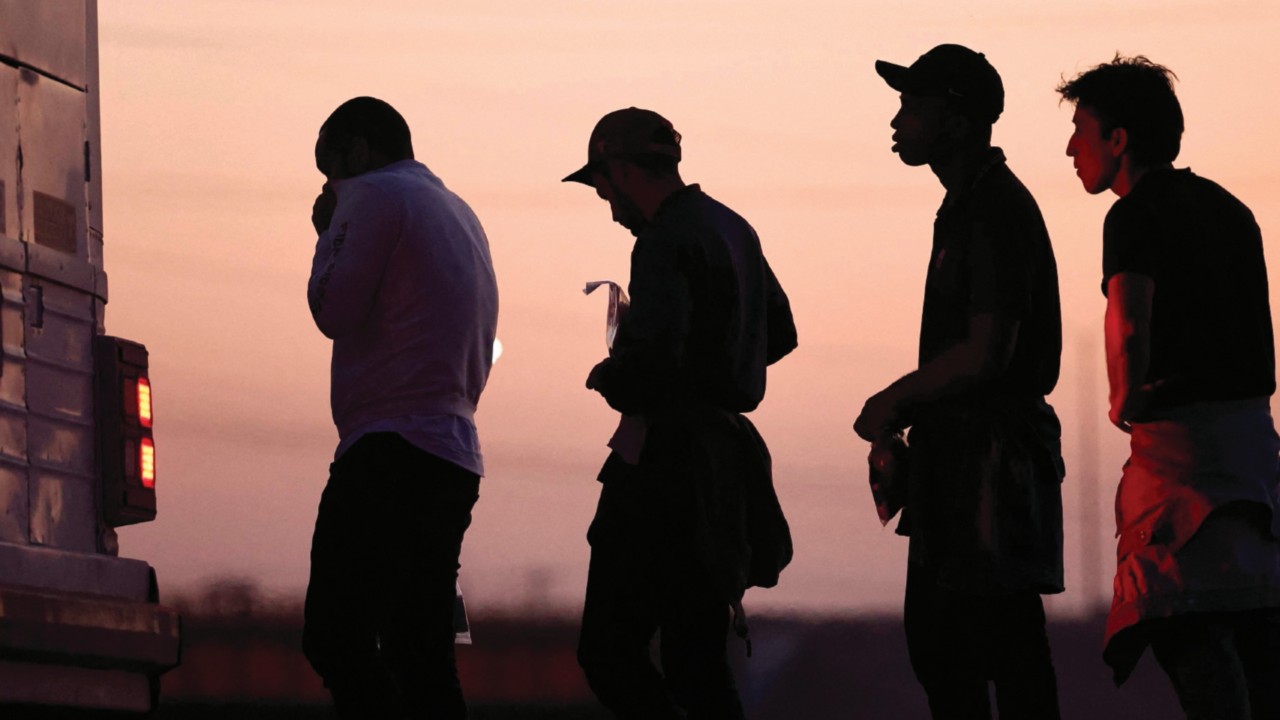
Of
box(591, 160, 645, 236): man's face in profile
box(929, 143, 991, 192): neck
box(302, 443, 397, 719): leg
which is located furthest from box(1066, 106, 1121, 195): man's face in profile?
box(302, 443, 397, 719): leg

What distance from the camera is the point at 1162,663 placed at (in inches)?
233

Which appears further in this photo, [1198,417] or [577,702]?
[577,702]

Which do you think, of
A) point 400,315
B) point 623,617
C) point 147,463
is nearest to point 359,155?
point 400,315

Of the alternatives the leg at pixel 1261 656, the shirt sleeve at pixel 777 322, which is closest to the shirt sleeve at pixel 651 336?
the shirt sleeve at pixel 777 322

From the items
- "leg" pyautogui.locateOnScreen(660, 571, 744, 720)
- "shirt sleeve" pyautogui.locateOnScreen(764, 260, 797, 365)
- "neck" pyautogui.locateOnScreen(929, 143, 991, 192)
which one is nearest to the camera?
"neck" pyautogui.locateOnScreen(929, 143, 991, 192)

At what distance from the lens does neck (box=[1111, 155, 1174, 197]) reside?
240 inches

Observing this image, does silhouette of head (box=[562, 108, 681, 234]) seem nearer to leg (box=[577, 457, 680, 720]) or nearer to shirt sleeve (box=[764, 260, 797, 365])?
shirt sleeve (box=[764, 260, 797, 365])

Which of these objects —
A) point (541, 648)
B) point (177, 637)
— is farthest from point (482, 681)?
point (177, 637)

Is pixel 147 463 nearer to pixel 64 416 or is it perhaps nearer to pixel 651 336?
pixel 64 416

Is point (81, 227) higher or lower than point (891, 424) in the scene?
higher

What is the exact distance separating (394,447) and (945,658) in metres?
1.66

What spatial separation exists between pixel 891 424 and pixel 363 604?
5.06 feet

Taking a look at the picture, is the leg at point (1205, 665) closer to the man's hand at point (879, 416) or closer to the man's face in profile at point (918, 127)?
the man's hand at point (879, 416)

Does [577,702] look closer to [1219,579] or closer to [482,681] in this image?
[482,681]
